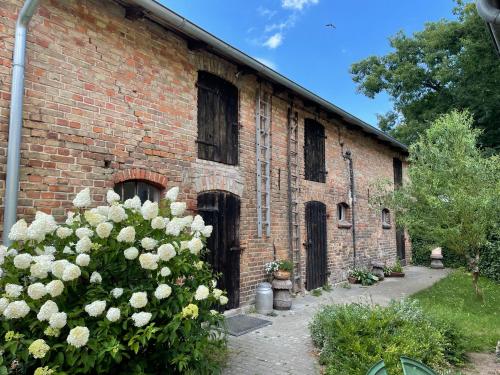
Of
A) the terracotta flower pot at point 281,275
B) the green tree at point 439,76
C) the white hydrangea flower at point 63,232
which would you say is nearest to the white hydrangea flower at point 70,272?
the white hydrangea flower at point 63,232

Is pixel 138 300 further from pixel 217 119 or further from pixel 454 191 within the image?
pixel 454 191

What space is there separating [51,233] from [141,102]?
2.62 meters

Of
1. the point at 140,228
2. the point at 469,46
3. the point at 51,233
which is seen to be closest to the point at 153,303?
the point at 140,228

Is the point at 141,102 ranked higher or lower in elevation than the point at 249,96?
lower

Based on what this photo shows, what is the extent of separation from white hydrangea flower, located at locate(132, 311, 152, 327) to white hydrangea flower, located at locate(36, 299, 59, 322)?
1.82 feet

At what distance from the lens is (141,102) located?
5.23m

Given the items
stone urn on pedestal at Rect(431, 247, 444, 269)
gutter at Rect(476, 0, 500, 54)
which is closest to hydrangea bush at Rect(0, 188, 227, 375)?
gutter at Rect(476, 0, 500, 54)

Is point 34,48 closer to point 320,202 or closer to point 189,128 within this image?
point 189,128

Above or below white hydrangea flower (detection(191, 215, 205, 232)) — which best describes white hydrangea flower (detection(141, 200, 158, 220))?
above

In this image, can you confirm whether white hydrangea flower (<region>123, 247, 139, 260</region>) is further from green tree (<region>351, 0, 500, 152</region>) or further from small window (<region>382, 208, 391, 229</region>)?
green tree (<region>351, 0, 500, 152</region>)

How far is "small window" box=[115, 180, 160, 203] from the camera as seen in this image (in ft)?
16.4

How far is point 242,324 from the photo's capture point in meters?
5.89

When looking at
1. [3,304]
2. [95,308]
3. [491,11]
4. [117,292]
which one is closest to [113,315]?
[95,308]

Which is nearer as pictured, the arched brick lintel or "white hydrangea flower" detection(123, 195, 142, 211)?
"white hydrangea flower" detection(123, 195, 142, 211)
